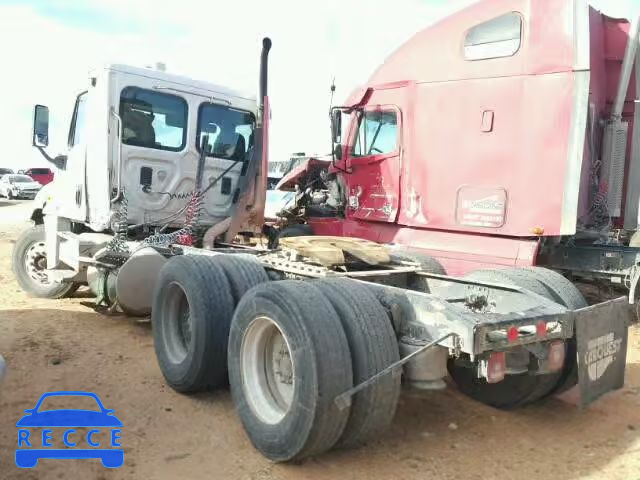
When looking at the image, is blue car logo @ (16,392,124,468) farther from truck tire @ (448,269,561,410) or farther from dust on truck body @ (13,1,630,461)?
truck tire @ (448,269,561,410)

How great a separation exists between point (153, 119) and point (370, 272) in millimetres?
3478

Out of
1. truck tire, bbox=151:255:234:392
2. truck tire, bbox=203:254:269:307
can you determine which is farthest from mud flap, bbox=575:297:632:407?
truck tire, bbox=151:255:234:392

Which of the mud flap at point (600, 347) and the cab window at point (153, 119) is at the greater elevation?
the cab window at point (153, 119)

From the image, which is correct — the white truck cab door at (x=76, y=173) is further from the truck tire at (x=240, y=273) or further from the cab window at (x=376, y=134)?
the cab window at (x=376, y=134)

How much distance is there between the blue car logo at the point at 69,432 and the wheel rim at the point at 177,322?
2.30 feet

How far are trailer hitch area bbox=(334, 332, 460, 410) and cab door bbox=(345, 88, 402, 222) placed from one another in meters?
4.29

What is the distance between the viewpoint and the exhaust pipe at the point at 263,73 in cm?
675

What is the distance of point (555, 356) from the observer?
3.61m

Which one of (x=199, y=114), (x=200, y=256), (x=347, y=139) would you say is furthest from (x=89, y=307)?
(x=347, y=139)

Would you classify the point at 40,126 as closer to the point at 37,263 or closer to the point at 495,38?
the point at 37,263

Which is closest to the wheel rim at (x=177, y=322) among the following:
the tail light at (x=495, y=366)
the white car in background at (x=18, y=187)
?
the tail light at (x=495, y=366)

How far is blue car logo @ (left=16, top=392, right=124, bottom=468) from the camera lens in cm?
352

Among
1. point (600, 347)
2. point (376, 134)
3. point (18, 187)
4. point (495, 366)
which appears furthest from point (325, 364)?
point (18, 187)

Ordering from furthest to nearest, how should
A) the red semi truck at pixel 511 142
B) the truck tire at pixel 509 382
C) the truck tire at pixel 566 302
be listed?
the red semi truck at pixel 511 142, the truck tire at pixel 509 382, the truck tire at pixel 566 302
